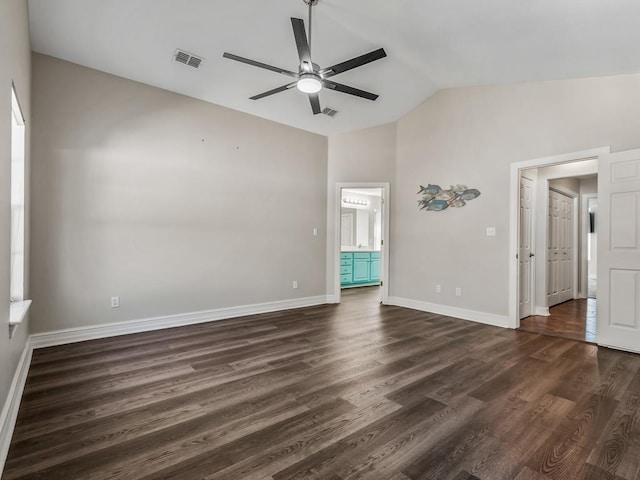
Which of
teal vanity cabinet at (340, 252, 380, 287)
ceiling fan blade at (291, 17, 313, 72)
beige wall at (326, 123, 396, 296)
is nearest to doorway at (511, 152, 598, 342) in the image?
beige wall at (326, 123, 396, 296)

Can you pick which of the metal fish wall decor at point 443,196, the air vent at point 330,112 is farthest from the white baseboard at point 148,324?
the air vent at point 330,112

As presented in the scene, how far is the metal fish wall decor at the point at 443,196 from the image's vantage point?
4.65m

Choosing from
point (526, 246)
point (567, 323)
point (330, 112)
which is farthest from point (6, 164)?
point (567, 323)

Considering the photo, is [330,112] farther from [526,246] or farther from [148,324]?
[148,324]

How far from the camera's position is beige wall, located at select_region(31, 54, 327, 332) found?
132 inches

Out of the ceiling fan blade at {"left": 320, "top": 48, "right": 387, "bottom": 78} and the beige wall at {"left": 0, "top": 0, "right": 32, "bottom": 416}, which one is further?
the ceiling fan blade at {"left": 320, "top": 48, "right": 387, "bottom": 78}

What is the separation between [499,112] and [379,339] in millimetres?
3402

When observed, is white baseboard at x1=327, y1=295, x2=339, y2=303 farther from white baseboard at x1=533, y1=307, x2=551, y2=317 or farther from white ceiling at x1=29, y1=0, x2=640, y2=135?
white ceiling at x1=29, y1=0, x2=640, y2=135

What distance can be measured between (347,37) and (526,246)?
3.76 m

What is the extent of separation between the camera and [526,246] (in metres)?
4.66

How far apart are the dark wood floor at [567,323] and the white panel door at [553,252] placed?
233 millimetres

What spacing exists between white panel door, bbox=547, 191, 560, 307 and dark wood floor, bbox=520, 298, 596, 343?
23cm

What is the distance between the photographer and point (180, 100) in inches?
163

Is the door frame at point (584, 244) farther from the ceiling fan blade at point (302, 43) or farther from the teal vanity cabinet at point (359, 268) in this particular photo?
the ceiling fan blade at point (302, 43)
